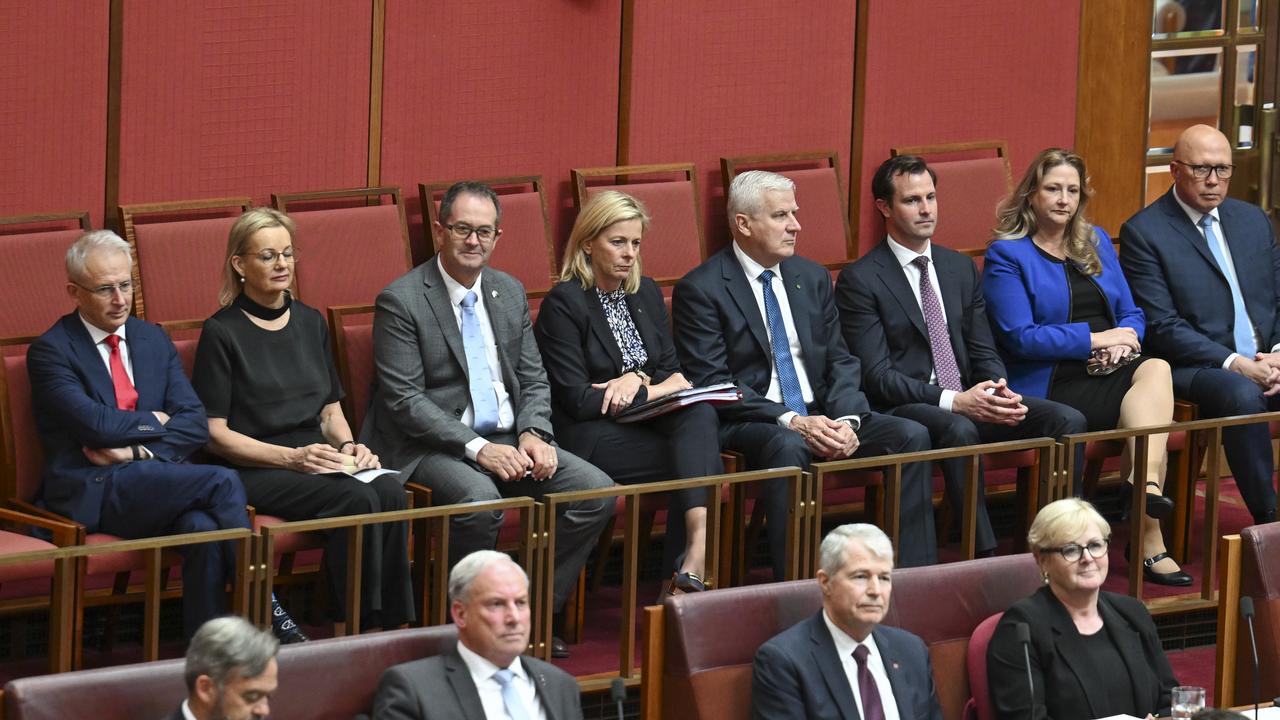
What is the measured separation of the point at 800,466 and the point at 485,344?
97 centimetres

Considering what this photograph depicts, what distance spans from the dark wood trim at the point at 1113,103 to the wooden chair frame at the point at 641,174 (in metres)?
1.78

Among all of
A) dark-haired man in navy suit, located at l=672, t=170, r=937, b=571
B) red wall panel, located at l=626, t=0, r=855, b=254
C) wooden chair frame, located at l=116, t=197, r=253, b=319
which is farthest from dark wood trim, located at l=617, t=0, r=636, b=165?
wooden chair frame, located at l=116, t=197, r=253, b=319

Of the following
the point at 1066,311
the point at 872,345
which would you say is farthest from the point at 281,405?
the point at 1066,311

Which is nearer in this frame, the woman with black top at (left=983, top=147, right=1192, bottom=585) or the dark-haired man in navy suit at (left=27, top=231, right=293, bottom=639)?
the dark-haired man in navy suit at (left=27, top=231, right=293, bottom=639)

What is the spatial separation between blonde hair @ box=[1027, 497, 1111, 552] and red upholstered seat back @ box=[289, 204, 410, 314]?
2.28m

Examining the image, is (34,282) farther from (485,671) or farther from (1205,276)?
(1205,276)

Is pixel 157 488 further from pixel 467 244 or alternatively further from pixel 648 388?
pixel 648 388

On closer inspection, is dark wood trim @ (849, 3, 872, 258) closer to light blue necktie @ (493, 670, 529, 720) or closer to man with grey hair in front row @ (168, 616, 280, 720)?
light blue necktie @ (493, 670, 529, 720)

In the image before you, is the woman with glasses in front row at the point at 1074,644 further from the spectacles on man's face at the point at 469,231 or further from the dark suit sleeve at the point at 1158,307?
the dark suit sleeve at the point at 1158,307

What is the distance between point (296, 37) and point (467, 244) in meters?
1.00

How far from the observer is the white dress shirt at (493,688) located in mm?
3863

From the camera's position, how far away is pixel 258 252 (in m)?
5.05

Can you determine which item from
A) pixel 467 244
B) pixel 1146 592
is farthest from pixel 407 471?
pixel 1146 592

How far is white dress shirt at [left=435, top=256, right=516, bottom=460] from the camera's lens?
5.38m
